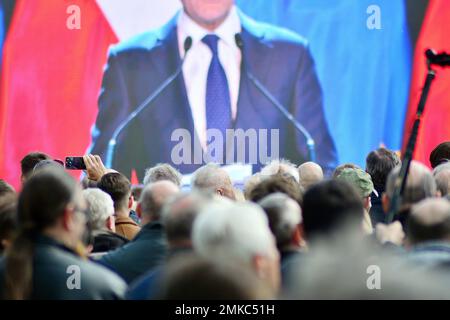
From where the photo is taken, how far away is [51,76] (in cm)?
948

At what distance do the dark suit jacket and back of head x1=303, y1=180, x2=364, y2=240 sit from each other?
5.44 metres

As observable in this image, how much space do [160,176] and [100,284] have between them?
275 centimetres

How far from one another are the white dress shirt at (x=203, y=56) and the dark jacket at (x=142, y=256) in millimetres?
4687

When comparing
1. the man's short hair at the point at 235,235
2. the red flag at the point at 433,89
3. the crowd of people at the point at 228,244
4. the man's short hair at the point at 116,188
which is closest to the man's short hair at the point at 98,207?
the crowd of people at the point at 228,244

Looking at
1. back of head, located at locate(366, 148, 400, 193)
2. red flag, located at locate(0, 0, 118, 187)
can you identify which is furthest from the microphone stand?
red flag, located at locate(0, 0, 118, 187)

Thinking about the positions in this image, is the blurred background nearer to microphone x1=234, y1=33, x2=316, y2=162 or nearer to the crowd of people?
microphone x1=234, y1=33, x2=316, y2=162

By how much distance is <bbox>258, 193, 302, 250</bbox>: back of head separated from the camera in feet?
14.1

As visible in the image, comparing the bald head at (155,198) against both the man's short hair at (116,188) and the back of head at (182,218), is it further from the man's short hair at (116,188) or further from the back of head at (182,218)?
the man's short hair at (116,188)

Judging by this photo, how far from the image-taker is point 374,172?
6.84 metres

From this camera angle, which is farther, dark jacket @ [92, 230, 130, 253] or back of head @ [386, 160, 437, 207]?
dark jacket @ [92, 230, 130, 253]

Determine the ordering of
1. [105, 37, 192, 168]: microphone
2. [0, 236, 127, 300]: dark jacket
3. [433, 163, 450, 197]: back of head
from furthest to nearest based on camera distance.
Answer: [105, 37, 192, 168]: microphone, [433, 163, 450, 197]: back of head, [0, 236, 127, 300]: dark jacket

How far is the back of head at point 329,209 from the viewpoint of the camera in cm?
383

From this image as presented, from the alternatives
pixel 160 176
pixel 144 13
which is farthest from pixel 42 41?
pixel 160 176

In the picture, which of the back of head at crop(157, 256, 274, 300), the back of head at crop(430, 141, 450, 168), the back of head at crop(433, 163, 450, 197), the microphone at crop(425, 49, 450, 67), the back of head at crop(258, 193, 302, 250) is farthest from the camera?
the back of head at crop(430, 141, 450, 168)
